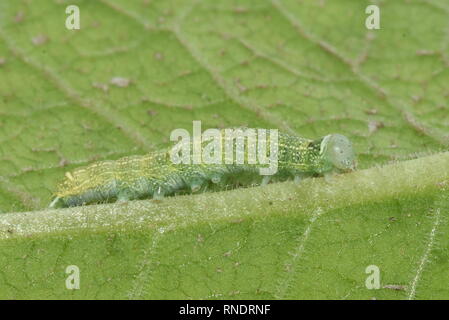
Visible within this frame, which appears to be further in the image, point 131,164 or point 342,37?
point 342,37

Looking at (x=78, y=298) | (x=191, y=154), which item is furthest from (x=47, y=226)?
(x=191, y=154)

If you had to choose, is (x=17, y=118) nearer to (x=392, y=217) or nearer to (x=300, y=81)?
(x=300, y=81)

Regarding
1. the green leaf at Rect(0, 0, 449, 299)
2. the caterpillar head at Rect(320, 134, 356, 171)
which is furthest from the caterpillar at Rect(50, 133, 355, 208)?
the green leaf at Rect(0, 0, 449, 299)

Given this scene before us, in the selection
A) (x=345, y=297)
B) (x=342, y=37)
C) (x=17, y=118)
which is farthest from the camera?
(x=342, y=37)

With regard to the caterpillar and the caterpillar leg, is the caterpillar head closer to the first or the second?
the caterpillar

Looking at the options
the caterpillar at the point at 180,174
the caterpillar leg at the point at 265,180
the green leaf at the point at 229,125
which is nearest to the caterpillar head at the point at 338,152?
the caterpillar at the point at 180,174

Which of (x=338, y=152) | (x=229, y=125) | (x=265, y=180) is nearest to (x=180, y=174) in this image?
(x=265, y=180)

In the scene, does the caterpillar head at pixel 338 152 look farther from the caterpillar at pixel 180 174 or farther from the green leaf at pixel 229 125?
the green leaf at pixel 229 125
